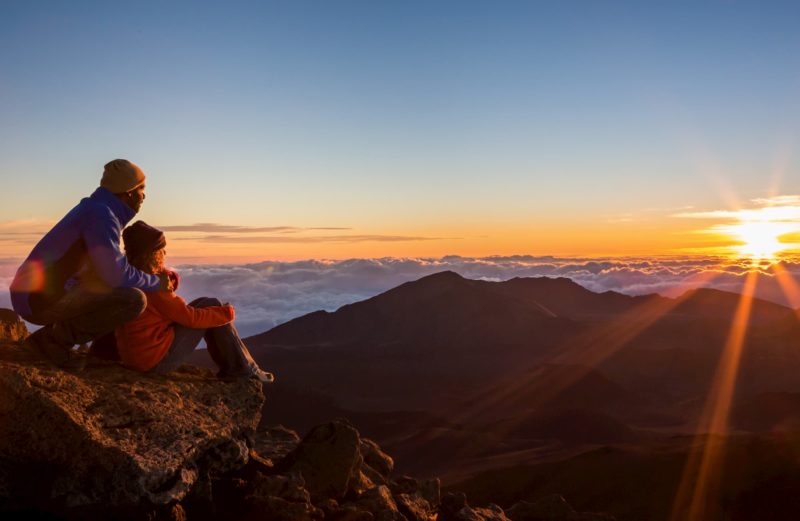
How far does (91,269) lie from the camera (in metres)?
5.34

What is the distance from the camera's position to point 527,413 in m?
47.6

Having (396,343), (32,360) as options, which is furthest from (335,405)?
(32,360)

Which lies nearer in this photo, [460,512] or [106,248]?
[106,248]

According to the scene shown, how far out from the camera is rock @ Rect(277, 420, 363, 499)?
788cm

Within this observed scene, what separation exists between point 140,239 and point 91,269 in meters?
0.54

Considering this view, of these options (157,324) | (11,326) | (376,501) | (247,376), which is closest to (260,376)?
(247,376)

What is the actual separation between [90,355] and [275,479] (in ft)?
7.25

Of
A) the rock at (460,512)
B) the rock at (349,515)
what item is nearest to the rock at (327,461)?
the rock at (349,515)

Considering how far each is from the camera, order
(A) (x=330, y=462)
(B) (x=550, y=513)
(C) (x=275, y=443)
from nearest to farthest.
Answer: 1. (A) (x=330, y=462)
2. (C) (x=275, y=443)
3. (B) (x=550, y=513)

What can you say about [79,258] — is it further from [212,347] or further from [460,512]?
[460,512]

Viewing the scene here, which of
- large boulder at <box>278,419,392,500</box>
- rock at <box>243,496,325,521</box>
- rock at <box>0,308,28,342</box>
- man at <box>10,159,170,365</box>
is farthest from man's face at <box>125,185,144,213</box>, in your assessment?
large boulder at <box>278,419,392,500</box>

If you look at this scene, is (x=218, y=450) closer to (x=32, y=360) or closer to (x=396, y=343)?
(x=32, y=360)

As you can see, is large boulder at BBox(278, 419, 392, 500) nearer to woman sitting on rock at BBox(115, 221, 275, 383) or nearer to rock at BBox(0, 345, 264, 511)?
rock at BBox(0, 345, 264, 511)

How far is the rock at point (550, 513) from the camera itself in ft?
39.0
